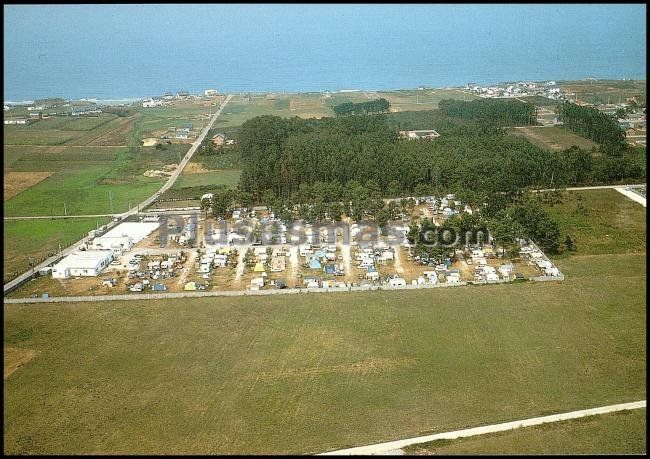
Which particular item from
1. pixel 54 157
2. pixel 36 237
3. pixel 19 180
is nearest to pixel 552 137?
pixel 36 237

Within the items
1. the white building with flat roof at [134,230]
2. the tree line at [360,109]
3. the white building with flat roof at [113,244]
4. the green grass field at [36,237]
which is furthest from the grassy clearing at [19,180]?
the tree line at [360,109]

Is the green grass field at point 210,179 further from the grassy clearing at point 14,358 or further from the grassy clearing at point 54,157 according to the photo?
the grassy clearing at point 14,358

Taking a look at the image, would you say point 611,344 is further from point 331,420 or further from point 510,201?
point 510,201

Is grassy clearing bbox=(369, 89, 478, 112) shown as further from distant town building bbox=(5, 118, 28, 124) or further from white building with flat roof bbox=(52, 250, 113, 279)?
white building with flat roof bbox=(52, 250, 113, 279)

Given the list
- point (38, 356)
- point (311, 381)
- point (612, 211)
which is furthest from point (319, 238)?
point (612, 211)

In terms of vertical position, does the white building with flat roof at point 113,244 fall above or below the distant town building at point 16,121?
below

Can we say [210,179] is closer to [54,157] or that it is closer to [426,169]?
[54,157]

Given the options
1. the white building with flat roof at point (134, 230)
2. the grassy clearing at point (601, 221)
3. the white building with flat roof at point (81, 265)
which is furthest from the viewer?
the white building with flat roof at point (134, 230)
